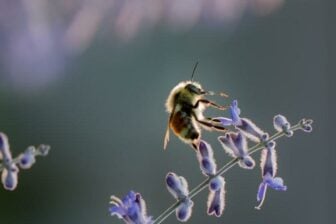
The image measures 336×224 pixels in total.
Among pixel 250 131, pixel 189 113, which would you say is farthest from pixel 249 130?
pixel 189 113

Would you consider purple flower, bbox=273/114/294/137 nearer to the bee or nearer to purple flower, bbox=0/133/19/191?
the bee

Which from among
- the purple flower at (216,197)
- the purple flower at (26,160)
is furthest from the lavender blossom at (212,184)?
the purple flower at (26,160)

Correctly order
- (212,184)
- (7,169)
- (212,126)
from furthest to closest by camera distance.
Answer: (212,126), (212,184), (7,169)

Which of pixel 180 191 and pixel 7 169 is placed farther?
pixel 180 191

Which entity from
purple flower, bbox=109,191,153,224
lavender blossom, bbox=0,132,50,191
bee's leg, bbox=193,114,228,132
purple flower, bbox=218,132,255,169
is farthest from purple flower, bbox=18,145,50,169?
bee's leg, bbox=193,114,228,132

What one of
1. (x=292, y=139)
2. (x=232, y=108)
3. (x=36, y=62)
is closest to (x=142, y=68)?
(x=36, y=62)

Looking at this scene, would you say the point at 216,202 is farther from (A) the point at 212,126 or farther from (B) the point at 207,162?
(A) the point at 212,126
